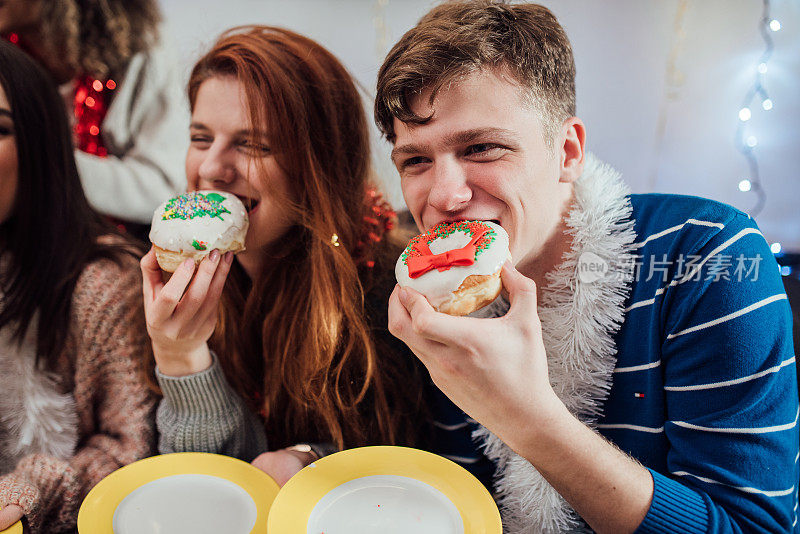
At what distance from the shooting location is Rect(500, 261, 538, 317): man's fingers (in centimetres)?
95

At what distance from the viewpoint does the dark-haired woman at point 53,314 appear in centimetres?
147

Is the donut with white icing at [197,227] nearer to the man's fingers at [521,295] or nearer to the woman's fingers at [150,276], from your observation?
the woman's fingers at [150,276]

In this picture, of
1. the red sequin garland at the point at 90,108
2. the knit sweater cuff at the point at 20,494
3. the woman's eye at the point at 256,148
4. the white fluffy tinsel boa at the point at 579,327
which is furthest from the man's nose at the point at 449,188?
the red sequin garland at the point at 90,108

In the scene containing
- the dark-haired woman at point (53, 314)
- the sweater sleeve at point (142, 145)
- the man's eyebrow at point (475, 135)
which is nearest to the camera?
the man's eyebrow at point (475, 135)

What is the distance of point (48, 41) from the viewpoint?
1.93 m

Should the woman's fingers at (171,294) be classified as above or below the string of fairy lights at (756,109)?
below

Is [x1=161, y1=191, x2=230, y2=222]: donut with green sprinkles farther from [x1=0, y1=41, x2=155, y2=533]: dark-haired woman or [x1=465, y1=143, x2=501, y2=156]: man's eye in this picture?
[x1=465, y1=143, x2=501, y2=156]: man's eye

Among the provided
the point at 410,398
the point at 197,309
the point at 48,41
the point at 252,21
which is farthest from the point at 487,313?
the point at 48,41

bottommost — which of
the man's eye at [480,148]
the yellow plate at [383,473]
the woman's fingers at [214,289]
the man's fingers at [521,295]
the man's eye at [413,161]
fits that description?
the yellow plate at [383,473]

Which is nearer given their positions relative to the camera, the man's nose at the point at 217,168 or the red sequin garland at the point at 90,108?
the man's nose at the point at 217,168

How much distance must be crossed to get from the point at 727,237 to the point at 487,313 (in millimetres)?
558

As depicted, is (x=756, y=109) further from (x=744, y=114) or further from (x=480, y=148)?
(x=480, y=148)

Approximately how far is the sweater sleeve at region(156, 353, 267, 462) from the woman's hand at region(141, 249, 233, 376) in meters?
0.04

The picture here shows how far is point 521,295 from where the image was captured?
960 millimetres
